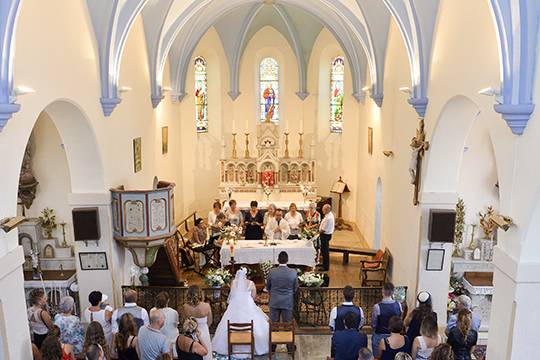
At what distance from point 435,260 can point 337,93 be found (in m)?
10.9

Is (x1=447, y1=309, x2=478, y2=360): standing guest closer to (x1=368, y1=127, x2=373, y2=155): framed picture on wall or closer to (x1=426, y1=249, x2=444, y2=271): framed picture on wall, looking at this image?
(x1=426, y1=249, x2=444, y2=271): framed picture on wall

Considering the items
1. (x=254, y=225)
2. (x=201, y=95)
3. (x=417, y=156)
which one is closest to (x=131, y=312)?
(x=417, y=156)

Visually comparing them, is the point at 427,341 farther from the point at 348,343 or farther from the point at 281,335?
the point at 281,335

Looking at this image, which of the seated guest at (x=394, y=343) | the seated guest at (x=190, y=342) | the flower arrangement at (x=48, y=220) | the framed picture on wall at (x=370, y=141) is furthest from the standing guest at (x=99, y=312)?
the framed picture on wall at (x=370, y=141)

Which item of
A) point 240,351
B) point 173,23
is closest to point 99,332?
point 240,351

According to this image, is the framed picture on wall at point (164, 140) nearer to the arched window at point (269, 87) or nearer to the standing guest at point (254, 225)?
the standing guest at point (254, 225)

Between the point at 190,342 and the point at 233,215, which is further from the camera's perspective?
the point at 233,215

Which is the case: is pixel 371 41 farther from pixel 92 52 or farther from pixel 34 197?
pixel 34 197

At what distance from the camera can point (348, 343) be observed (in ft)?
23.1

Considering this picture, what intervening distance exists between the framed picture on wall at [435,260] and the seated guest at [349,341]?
4.14m

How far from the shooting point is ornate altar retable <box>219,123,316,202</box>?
19.3m

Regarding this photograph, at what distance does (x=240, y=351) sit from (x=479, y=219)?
605 cm

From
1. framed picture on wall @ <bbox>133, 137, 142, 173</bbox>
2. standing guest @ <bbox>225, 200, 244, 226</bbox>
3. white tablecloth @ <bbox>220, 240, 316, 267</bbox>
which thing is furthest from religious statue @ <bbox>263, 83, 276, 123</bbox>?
white tablecloth @ <bbox>220, 240, 316, 267</bbox>

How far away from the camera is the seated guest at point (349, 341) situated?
7.04 meters
